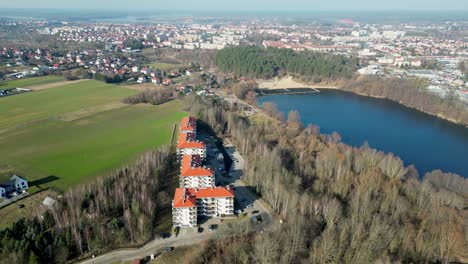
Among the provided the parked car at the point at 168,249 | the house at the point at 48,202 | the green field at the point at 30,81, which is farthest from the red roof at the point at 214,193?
the green field at the point at 30,81

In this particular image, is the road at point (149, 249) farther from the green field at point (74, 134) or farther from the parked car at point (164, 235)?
the green field at point (74, 134)

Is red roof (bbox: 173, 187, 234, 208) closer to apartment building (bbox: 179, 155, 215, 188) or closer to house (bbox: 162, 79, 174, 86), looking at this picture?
apartment building (bbox: 179, 155, 215, 188)

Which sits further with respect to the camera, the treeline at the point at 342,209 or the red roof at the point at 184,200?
the red roof at the point at 184,200

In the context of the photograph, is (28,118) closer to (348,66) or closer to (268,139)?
(268,139)

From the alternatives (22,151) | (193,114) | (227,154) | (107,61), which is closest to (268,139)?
(227,154)

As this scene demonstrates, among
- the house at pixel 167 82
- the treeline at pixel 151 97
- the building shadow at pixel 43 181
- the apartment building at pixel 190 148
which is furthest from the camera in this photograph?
the house at pixel 167 82

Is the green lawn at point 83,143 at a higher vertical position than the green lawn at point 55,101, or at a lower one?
lower

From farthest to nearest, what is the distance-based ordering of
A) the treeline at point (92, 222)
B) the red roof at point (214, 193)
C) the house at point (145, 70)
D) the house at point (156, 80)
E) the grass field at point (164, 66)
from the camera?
1. the grass field at point (164, 66)
2. the house at point (145, 70)
3. the house at point (156, 80)
4. the red roof at point (214, 193)
5. the treeline at point (92, 222)

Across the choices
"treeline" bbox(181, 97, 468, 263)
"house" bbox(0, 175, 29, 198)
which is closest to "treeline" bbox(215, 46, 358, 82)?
"treeline" bbox(181, 97, 468, 263)
